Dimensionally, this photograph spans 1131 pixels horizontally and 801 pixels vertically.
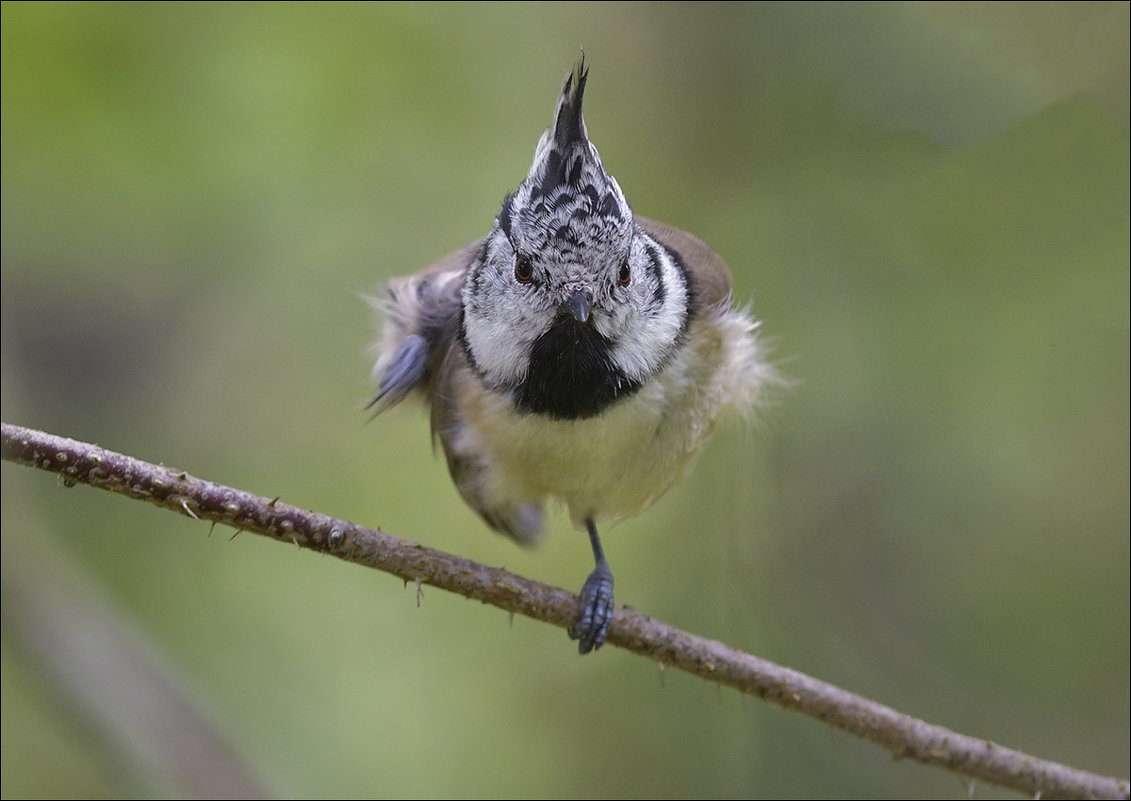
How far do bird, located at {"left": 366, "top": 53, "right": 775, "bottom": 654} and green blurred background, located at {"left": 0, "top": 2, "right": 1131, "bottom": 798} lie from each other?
726mm

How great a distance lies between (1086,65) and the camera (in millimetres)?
4008

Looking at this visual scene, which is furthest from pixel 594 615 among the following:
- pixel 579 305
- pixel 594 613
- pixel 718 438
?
pixel 718 438

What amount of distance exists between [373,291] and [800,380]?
1543mm

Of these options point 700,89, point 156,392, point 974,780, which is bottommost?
point 974,780

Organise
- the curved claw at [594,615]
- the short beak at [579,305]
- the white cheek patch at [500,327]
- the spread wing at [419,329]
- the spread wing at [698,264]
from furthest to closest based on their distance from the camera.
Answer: the spread wing at [419,329] < the spread wing at [698,264] < the curved claw at [594,615] < the white cheek patch at [500,327] < the short beak at [579,305]

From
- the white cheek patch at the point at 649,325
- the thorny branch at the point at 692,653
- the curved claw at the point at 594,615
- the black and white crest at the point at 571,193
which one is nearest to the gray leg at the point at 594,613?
the curved claw at the point at 594,615

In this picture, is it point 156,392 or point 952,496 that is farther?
point 156,392

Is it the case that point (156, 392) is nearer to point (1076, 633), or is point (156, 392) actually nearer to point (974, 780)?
point (974, 780)

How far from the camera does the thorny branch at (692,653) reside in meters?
1.93

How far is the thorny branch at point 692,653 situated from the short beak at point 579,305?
578 millimetres

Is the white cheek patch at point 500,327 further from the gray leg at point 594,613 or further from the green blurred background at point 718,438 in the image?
the green blurred background at point 718,438

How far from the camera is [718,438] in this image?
4074 millimetres

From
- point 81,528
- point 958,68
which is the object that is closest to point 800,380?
point 958,68

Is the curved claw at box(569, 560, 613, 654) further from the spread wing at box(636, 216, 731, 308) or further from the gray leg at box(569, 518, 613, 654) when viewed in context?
the spread wing at box(636, 216, 731, 308)
